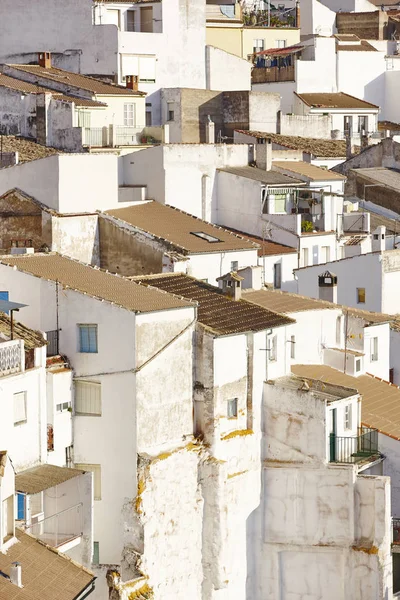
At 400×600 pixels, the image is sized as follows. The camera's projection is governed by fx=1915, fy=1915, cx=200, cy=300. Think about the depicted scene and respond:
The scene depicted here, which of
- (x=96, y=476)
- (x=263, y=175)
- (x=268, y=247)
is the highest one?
(x=263, y=175)

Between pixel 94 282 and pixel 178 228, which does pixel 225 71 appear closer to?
pixel 178 228

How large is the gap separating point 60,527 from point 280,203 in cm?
2427

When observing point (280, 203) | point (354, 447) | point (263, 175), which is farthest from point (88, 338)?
point (263, 175)

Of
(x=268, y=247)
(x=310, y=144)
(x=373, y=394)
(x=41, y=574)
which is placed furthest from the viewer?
(x=310, y=144)

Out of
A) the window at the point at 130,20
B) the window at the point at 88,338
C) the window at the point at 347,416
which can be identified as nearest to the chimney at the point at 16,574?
the window at the point at 88,338

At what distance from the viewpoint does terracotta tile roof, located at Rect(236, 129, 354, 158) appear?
232 feet

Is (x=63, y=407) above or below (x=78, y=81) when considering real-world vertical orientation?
below

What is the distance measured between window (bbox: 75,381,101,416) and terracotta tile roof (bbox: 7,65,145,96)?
25982 millimetres

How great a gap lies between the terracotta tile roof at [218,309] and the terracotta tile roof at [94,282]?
1071mm

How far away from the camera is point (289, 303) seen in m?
50.2

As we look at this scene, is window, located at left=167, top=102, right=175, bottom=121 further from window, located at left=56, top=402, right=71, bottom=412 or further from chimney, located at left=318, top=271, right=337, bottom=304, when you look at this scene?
window, located at left=56, top=402, right=71, bottom=412

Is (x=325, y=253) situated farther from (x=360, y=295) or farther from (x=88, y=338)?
(x=88, y=338)

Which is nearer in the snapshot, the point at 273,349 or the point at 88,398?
the point at 88,398

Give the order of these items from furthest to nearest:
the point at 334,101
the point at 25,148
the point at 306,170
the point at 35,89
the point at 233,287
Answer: the point at 334,101 < the point at 306,170 < the point at 35,89 < the point at 25,148 < the point at 233,287
